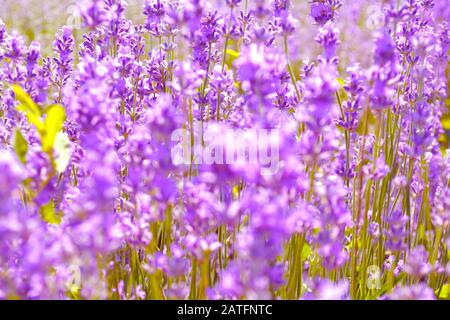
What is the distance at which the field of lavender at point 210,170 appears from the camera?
979 millimetres

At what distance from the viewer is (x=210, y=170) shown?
1.12 metres

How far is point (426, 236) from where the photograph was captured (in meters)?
1.82

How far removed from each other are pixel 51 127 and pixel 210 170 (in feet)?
0.98

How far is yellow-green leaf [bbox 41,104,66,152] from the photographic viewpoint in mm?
1103

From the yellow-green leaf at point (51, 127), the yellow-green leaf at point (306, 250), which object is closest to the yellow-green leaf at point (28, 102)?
the yellow-green leaf at point (51, 127)

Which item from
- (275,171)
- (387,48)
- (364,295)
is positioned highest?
(387,48)

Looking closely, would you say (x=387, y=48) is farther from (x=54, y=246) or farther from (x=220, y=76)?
(x=54, y=246)

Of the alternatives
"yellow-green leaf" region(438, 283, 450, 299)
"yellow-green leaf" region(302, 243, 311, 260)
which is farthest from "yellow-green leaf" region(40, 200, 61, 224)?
"yellow-green leaf" region(438, 283, 450, 299)

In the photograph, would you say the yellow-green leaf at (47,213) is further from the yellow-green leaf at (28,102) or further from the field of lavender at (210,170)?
the yellow-green leaf at (28,102)

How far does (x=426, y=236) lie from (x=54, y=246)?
1211 mm

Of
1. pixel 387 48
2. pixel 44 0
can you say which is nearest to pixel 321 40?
pixel 387 48

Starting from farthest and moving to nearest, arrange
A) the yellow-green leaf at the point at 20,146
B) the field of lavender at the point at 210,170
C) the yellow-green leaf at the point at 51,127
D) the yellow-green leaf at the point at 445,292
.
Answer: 1. the yellow-green leaf at the point at 445,292
2. the yellow-green leaf at the point at 20,146
3. the yellow-green leaf at the point at 51,127
4. the field of lavender at the point at 210,170

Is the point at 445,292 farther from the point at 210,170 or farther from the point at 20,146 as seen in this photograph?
the point at 20,146
